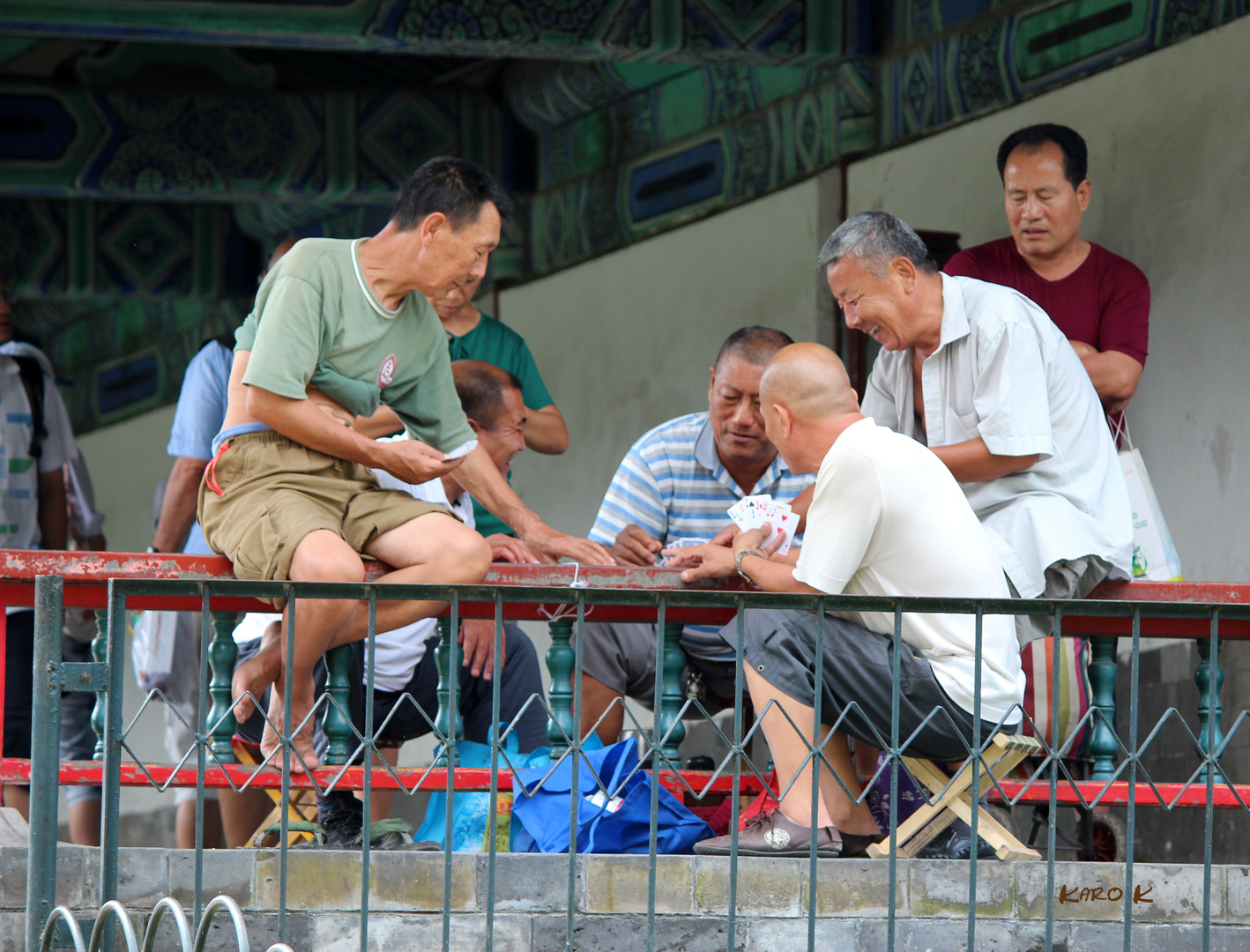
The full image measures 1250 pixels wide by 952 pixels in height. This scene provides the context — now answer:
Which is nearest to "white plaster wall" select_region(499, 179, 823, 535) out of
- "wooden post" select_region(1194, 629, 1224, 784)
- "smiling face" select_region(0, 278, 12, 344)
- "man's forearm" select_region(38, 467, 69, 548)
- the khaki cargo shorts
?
"man's forearm" select_region(38, 467, 69, 548)

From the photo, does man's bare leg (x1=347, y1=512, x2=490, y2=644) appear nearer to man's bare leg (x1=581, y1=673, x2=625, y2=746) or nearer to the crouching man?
the crouching man

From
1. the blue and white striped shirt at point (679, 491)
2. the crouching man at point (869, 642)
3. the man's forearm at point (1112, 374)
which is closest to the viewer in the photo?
the crouching man at point (869, 642)

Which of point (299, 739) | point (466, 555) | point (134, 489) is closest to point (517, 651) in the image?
point (466, 555)

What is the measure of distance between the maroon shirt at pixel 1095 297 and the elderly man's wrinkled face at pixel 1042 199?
0.09m

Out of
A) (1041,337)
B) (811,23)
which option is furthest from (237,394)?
(811,23)

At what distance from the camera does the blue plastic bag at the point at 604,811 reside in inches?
148

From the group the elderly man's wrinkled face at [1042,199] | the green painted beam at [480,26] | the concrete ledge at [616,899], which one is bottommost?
the concrete ledge at [616,899]

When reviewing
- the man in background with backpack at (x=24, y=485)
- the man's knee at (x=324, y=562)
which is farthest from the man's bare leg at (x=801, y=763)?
the man in background with backpack at (x=24, y=485)

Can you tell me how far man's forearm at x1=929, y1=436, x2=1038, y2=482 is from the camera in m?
4.19

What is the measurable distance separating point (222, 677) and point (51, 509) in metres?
2.31

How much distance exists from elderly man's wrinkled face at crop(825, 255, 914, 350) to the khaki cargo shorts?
1.08 meters

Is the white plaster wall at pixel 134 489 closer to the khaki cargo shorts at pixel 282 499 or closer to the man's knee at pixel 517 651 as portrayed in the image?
the man's knee at pixel 517 651

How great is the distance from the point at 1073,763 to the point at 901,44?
2808 mm

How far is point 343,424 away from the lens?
4.09 metres
